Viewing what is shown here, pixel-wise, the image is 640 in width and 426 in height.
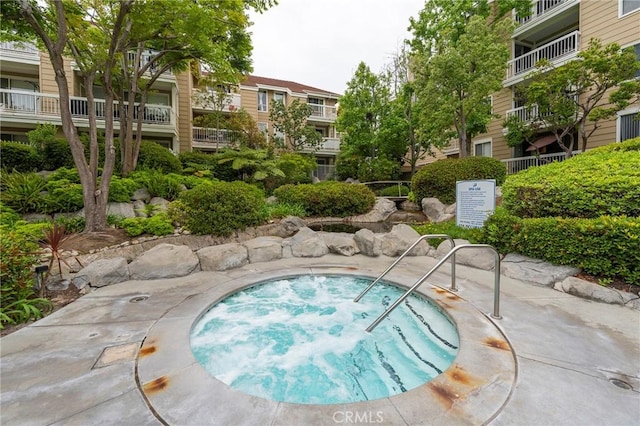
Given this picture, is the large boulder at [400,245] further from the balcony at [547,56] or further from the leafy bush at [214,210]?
the balcony at [547,56]

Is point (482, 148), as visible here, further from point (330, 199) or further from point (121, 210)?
point (121, 210)

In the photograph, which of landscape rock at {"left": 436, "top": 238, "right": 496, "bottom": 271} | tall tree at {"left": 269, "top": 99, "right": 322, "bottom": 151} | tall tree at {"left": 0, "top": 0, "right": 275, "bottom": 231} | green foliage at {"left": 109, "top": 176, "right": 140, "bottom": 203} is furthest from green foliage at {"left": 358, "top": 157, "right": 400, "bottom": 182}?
green foliage at {"left": 109, "top": 176, "right": 140, "bottom": 203}

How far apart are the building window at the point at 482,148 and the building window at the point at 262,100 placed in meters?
15.3

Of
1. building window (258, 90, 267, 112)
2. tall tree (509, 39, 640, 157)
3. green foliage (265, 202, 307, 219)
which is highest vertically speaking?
building window (258, 90, 267, 112)

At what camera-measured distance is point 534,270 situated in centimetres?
424

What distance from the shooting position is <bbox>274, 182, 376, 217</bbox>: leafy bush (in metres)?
10.8

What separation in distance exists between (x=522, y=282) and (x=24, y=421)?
5.48 meters

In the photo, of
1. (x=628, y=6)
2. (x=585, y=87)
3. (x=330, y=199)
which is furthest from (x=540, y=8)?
(x=330, y=199)

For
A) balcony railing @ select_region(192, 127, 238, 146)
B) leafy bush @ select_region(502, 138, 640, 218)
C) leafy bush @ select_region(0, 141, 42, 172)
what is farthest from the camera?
balcony railing @ select_region(192, 127, 238, 146)

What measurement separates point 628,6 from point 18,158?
22.5m

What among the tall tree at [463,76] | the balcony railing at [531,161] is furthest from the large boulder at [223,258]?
the balcony railing at [531,161]

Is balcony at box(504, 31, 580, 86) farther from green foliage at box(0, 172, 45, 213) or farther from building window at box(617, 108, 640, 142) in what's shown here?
green foliage at box(0, 172, 45, 213)

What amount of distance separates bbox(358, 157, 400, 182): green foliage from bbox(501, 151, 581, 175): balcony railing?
226 inches

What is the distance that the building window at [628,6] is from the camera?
405 inches
